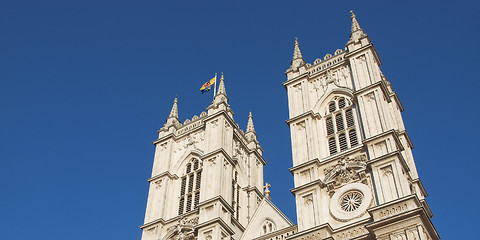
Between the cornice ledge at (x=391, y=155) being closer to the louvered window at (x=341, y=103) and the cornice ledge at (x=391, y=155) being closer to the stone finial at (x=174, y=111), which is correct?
the louvered window at (x=341, y=103)

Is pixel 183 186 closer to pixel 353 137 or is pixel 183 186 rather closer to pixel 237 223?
pixel 237 223

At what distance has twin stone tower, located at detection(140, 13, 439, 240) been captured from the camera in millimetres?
25469

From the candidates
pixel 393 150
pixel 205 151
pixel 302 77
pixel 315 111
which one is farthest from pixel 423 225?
pixel 205 151

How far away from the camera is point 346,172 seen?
2773 centimetres

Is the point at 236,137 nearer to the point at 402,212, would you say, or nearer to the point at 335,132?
the point at 335,132

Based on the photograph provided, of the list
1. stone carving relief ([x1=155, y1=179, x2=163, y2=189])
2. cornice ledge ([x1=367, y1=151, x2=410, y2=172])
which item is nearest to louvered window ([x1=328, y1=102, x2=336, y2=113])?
cornice ledge ([x1=367, y1=151, x2=410, y2=172])

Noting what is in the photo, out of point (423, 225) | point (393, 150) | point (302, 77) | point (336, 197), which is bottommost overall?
point (423, 225)

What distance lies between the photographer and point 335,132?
101 feet

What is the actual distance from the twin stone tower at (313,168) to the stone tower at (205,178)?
0.08 metres

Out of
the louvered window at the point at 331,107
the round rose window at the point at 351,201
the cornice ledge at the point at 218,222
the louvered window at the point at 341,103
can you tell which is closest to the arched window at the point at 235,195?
the cornice ledge at the point at 218,222

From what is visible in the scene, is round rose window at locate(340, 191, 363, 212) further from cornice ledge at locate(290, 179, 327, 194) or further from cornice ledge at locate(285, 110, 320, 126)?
cornice ledge at locate(285, 110, 320, 126)

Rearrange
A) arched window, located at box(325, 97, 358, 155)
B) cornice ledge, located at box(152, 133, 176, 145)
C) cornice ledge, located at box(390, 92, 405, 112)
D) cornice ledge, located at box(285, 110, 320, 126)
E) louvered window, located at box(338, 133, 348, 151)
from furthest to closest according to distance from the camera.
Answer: cornice ledge, located at box(152, 133, 176, 145), cornice ledge, located at box(390, 92, 405, 112), cornice ledge, located at box(285, 110, 320, 126), arched window, located at box(325, 97, 358, 155), louvered window, located at box(338, 133, 348, 151)

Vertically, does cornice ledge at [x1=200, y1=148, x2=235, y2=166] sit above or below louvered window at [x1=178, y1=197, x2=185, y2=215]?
above

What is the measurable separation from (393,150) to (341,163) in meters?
2.86
